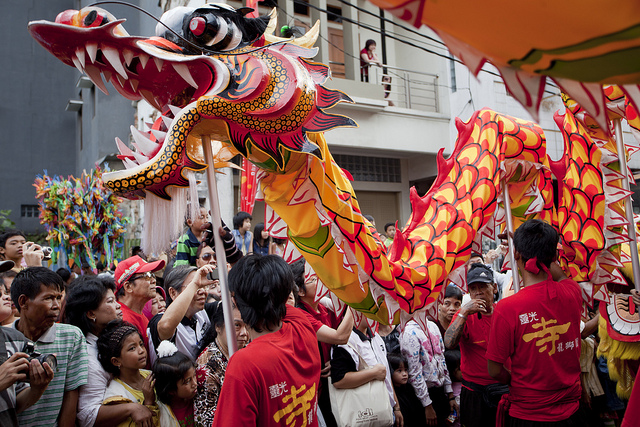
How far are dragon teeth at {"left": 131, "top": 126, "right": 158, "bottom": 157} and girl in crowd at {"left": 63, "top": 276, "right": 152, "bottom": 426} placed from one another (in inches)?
39.4

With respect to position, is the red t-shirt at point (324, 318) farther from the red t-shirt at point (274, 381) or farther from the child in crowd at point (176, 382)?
the red t-shirt at point (274, 381)

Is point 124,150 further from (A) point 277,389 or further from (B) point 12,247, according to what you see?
(B) point 12,247

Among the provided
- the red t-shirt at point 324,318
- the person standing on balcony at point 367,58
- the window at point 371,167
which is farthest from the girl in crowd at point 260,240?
the person standing on balcony at point 367,58

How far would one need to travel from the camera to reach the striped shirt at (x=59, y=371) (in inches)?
82.7

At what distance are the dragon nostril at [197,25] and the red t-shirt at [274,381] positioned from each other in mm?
1054

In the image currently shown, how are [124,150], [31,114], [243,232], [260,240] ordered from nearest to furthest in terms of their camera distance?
1. [124,150]
2. [260,240]
3. [243,232]
4. [31,114]

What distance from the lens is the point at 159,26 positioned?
202 cm

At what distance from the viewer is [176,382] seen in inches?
94.3

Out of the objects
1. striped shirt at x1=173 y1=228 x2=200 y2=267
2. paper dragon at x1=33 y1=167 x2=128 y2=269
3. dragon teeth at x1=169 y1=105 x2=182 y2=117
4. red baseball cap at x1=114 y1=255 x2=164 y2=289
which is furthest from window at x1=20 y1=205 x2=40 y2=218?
dragon teeth at x1=169 y1=105 x2=182 y2=117

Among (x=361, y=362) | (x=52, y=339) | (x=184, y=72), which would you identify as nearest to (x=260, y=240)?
(x=361, y=362)

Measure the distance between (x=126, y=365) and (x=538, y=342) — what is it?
6.12 feet

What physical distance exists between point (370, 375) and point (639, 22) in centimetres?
251

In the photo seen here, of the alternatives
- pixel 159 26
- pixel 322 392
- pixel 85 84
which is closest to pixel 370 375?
pixel 322 392

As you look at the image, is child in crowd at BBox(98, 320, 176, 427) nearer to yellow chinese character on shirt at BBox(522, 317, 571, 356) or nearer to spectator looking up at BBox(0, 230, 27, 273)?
yellow chinese character on shirt at BBox(522, 317, 571, 356)
